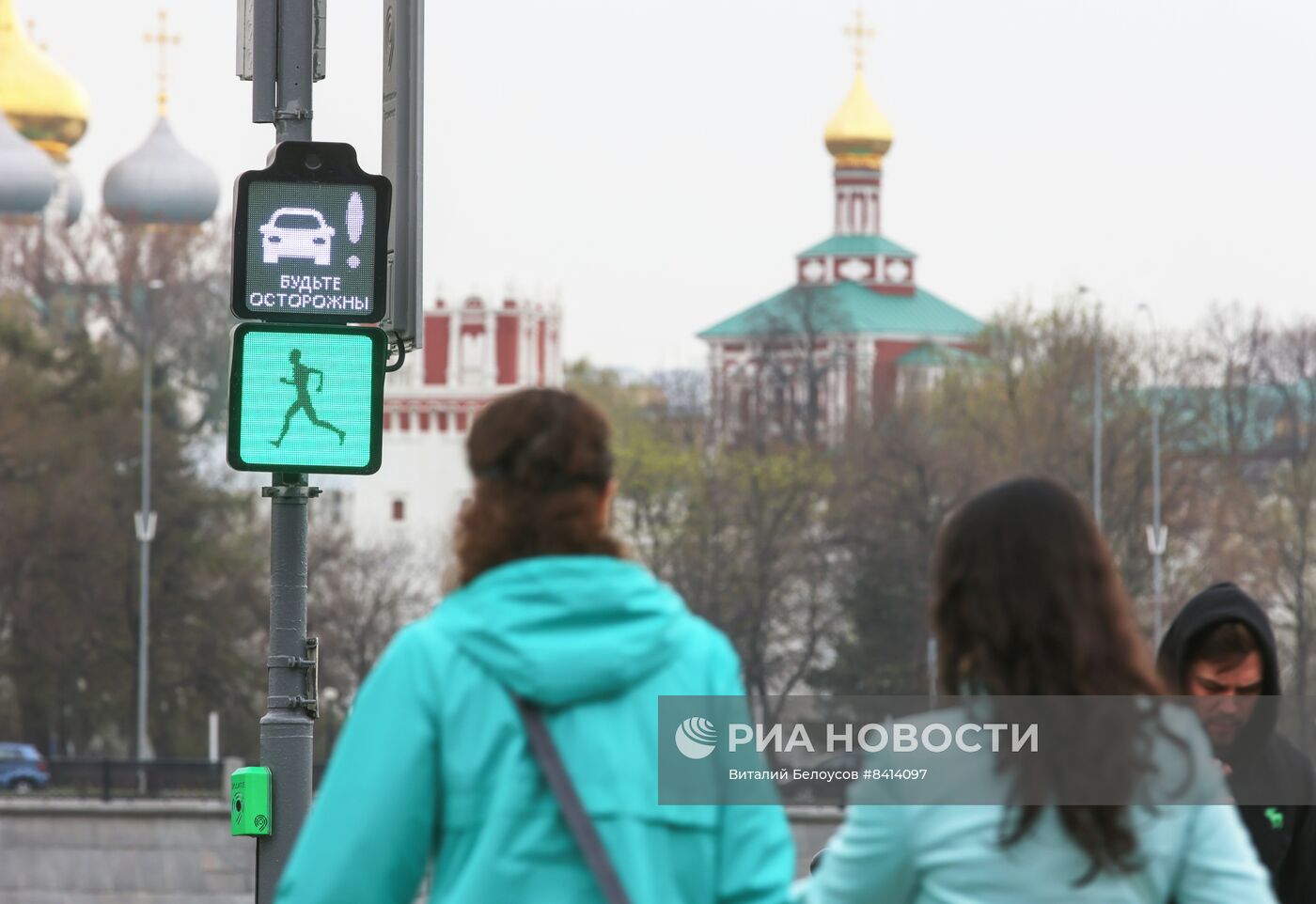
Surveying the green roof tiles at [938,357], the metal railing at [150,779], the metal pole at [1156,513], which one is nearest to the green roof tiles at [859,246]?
the green roof tiles at [938,357]

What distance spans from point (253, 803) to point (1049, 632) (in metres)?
4.26

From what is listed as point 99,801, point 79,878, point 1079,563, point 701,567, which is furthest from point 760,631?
point 1079,563

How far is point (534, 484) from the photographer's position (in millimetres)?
4012

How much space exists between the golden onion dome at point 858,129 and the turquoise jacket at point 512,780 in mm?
114871

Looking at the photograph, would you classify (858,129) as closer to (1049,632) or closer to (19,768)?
(19,768)

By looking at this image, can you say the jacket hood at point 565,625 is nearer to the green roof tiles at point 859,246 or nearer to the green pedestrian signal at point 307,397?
the green pedestrian signal at point 307,397

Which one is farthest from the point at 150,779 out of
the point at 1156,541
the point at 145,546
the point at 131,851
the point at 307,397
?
the point at 307,397

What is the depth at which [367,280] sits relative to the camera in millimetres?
7559

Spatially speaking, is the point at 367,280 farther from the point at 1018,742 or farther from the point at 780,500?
the point at 780,500

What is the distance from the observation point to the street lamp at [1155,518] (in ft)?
180

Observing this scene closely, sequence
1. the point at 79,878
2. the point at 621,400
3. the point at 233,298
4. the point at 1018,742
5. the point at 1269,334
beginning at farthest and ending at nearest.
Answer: the point at 621,400
the point at 1269,334
the point at 79,878
the point at 233,298
the point at 1018,742

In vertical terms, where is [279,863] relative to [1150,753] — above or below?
below

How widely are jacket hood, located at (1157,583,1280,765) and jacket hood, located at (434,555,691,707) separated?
5.79 feet

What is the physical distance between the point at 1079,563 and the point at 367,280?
13.8 ft
